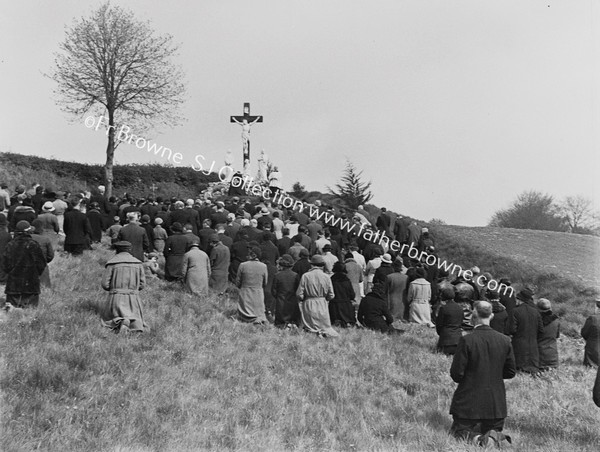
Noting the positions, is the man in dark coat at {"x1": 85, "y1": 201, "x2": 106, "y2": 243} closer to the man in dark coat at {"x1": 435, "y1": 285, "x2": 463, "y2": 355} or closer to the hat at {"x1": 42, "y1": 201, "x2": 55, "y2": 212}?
the hat at {"x1": 42, "y1": 201, "x2": 55, "y2": 212}

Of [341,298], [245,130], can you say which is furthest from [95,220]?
[245,130]

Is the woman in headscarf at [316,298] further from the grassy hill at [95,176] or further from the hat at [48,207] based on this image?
the grassy hill at [95,176]

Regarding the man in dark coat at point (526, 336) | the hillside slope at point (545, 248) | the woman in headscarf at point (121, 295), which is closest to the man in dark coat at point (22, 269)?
the woman in headscarf at point (121, 295)

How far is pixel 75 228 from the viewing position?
16828mm

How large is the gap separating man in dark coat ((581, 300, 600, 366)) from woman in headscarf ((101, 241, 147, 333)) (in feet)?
30.4

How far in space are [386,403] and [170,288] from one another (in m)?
7.53

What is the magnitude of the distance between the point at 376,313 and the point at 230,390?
547 cm

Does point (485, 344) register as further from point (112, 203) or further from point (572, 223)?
point (572, 223)

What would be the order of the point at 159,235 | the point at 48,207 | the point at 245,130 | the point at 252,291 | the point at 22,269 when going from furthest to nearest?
the point at 245,130, the point at 159,235, the point at 48,207, the point at 252,291, the point at 22,269

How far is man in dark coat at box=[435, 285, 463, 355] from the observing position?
40.6ft


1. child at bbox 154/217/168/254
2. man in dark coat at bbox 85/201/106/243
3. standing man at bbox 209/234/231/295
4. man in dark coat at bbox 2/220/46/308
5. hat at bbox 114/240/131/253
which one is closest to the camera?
hat at bbox 114/240/131/253

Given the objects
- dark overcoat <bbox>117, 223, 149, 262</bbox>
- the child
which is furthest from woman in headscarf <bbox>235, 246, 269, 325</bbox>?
the child

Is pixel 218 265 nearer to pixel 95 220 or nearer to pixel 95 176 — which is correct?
pixel 95 220

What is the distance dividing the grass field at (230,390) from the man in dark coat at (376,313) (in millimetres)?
609
